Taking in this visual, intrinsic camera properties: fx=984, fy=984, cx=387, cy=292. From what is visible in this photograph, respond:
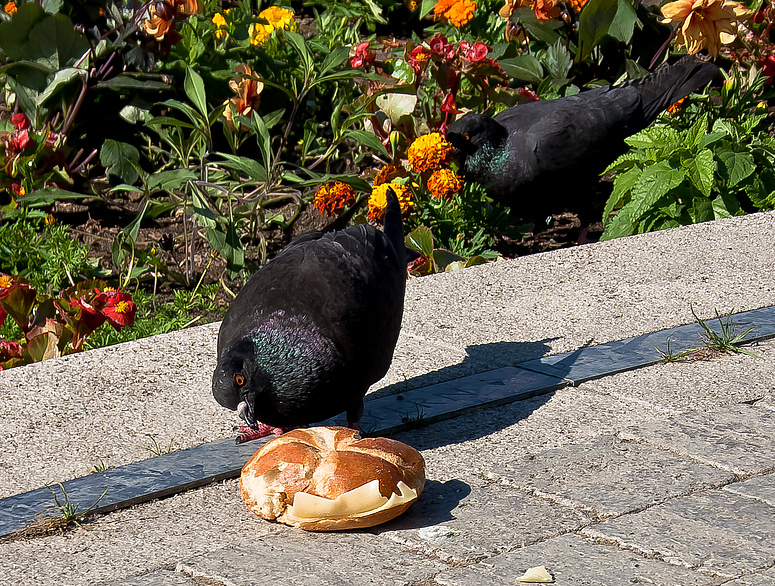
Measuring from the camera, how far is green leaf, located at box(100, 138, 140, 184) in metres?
5.12

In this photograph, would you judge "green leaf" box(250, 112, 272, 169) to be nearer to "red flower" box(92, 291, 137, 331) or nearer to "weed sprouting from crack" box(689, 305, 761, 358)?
"red flower" box(92, 291, 137, 331)

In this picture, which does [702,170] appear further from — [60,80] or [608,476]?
[60,80]

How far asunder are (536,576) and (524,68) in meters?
4.45

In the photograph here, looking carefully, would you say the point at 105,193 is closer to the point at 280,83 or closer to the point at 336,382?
the point at 280,83

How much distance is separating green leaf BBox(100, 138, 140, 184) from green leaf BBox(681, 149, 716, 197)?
285 cm

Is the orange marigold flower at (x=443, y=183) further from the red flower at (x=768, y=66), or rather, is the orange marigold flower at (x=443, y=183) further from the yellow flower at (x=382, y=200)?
the red flower at (x=768, y=66)

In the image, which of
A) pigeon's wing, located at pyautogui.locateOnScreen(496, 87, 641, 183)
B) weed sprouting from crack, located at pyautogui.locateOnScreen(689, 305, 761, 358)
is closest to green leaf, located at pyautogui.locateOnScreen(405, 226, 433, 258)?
pigeon's wing, located at pyautogui.locateOnScreen(496, 87, 641, 183)

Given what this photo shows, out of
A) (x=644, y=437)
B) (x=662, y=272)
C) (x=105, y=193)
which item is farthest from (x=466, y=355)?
(x=105, y=193)

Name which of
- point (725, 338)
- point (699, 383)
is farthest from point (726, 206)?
point (699, 383)

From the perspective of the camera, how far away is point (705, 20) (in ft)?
18.8

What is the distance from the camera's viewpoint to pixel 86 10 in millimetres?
5902

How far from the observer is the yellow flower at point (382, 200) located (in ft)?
15.7

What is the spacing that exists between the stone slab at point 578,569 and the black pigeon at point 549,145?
10.5 ft

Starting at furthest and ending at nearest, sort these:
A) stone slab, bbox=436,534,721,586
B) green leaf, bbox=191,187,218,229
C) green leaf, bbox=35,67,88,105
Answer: green leaf, bbox=35,67,88,105 < green leaf, bbox=191,187,218,229 < stone slab, bbox=436,534,721,586
